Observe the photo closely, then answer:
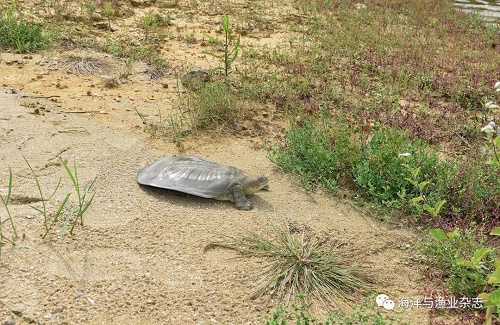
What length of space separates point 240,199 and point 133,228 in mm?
852

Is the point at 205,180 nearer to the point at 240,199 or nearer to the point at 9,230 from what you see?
the point at 240,199

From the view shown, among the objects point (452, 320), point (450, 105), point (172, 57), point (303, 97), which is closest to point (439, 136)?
point (450, 105)

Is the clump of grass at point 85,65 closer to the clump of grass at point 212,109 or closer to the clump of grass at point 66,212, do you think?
the clump of grass at point 212,109

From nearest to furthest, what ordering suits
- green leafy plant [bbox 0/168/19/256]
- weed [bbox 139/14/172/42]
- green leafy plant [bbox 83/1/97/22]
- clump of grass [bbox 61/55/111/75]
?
green leafy plant [bbox 0/168/19/256]
clump of grass [bbox 61/55/111/75]
weed [bbox 139/14/172/42]
green leafy plant [bbox 83/1/97/22]

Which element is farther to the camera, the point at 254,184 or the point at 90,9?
the point at 90,9

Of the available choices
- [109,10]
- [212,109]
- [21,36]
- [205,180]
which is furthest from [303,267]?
[109,10]

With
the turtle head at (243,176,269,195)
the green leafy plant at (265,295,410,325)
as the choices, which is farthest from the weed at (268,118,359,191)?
the green leafy plant at (265,295,410,325)

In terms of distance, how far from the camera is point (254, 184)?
4.07 meters

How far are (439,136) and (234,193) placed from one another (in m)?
2.59

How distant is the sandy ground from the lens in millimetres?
2928

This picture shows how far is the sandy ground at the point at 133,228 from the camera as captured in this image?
9.61 feet

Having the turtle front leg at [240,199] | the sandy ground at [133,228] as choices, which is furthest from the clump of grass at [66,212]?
the turtle front leg at [240,199]

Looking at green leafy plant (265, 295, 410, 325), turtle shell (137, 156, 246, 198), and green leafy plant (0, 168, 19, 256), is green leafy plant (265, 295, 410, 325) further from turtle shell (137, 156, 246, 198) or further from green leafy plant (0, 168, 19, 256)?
green leafy plant (0, 168, 19, 256)

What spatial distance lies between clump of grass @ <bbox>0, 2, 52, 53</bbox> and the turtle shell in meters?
3.42
